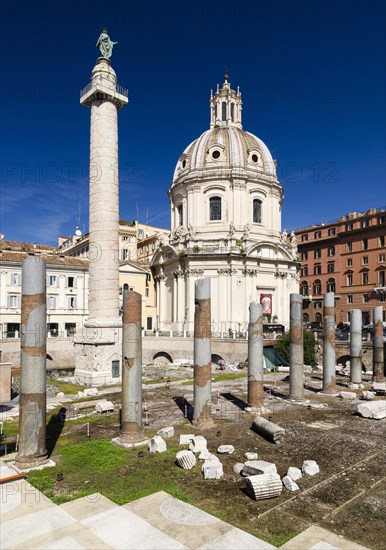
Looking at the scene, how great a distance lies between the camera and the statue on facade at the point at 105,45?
28.7 m

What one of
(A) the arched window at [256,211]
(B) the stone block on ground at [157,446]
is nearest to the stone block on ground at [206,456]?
(B) the stone block on ground at [157,446]

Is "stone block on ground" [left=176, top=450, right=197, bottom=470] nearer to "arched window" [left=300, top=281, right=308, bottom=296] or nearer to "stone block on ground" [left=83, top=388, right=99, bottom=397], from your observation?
"stone block on ground" [left=83, top=388, right=99, bottom=397]

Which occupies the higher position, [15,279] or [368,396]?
[15,279]

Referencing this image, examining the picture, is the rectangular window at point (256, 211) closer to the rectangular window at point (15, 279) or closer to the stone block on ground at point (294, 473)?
the rectangular window at point (15, 279)

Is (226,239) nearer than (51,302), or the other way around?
(51,302)

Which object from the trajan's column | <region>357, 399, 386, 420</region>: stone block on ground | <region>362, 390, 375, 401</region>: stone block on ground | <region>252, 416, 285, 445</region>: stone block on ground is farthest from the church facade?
<region>252, 416, 285, 445</region>: stone block on ground

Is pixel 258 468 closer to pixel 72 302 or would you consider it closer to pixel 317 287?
pixel 72 302

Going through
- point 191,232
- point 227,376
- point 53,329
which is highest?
point 191,232

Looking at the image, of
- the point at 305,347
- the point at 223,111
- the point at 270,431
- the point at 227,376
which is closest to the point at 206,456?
the point at 270,431

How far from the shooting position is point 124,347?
14.0 metres

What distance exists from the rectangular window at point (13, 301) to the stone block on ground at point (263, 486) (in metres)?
37.6

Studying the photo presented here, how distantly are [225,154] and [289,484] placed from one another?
142ft

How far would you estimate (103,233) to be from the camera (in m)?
27.7

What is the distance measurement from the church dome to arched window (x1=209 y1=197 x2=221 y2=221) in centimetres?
321
